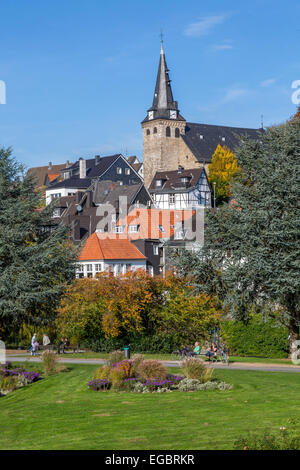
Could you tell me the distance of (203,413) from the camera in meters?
18.0

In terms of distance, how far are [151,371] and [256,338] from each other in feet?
57.2

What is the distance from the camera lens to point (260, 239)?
3338 centimetres

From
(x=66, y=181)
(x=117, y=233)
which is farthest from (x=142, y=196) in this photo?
(x=66, y=181)

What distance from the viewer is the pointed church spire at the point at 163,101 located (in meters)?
125

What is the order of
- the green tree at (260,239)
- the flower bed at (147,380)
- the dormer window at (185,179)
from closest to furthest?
the flower bed at (147,380) < the green tree at (260,239) < the dormer window at (185,179)

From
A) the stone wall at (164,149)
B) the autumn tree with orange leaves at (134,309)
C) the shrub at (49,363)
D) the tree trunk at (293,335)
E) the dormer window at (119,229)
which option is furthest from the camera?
the stone wall at (164,149)

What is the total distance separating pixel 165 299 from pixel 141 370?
20081 millimetres

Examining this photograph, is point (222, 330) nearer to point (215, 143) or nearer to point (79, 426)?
point (79, 426)

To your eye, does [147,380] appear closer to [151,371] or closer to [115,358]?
[151,371]

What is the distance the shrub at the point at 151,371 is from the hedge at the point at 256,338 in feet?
49.1

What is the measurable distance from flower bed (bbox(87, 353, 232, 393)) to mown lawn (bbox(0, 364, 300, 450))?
0.61 meters

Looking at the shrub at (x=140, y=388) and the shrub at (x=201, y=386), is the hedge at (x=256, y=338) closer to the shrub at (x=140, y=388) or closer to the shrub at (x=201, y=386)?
the shrub at (x=201, y=386)

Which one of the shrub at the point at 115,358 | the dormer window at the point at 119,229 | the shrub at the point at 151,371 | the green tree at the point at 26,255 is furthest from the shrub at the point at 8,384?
the dormer window at the point at 119,229

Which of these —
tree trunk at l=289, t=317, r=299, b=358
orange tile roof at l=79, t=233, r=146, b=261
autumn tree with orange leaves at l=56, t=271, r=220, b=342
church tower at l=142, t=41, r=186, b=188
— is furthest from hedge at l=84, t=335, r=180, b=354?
church tower at l=142, t=41, r=186, b=188
